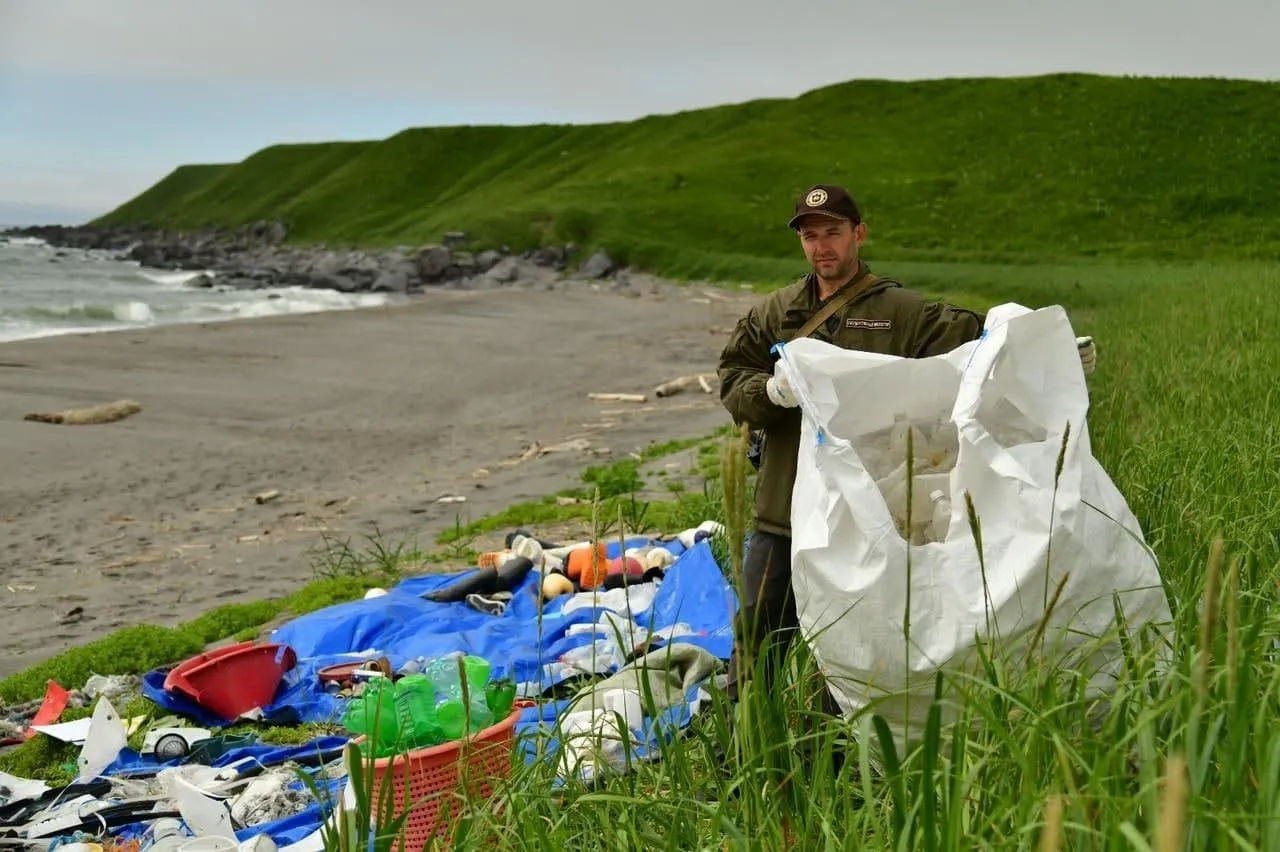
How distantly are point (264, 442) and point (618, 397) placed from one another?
4.51 meters

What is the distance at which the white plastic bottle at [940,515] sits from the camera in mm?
2980

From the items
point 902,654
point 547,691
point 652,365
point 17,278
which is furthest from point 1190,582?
point 17,278

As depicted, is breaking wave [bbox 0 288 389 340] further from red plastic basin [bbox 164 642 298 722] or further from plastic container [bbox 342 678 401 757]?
plastic container [bbox 342 678 401 757]

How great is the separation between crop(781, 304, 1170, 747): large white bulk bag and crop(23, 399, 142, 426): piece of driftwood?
1248 cm

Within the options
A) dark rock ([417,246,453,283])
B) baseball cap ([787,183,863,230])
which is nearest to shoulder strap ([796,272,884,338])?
baseball cap ([787,183,863,230])

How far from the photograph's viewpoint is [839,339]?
11.5 ft

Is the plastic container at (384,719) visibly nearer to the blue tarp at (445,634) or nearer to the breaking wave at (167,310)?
the blue tarp at (445,634)

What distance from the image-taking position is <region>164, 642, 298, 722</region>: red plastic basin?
461cm

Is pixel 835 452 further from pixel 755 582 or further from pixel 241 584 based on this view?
pixel 241 584

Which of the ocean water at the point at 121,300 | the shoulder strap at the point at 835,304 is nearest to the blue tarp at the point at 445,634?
the shoulder strap at the point at 835,304

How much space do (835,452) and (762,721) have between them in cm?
98

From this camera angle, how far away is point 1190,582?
2789mm

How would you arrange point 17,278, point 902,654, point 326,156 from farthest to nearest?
point 326,156, point 17,278, point 902,654

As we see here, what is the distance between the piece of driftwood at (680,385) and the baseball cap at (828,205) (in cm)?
1133
